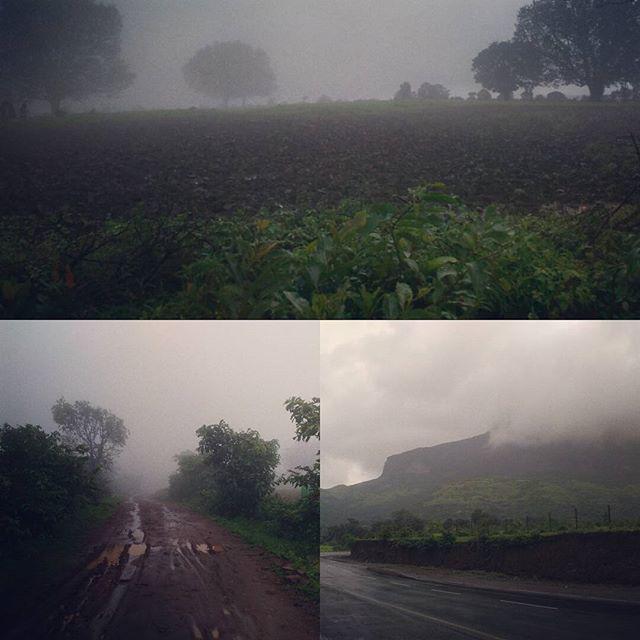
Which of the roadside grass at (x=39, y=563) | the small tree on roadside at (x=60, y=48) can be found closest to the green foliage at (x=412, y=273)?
the roadside grass at (x=39, y=563)

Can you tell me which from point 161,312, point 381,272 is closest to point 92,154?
point 161,312

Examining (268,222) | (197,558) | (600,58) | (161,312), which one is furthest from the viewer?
(600,58)

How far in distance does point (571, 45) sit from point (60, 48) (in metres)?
5.42

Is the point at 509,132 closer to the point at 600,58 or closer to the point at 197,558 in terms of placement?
the point at 600,58

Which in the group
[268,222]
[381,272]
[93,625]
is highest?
[268,222]

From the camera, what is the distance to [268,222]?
4.82m

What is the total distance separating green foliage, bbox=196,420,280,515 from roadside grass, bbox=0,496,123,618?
0.63m

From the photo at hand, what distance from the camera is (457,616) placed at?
2.60 m

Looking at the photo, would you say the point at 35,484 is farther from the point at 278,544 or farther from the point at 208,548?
the point at 278,544

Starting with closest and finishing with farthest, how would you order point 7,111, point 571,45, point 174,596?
1. point 174,596
2. point 571,45
3. point 7,111

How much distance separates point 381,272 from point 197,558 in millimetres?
2161

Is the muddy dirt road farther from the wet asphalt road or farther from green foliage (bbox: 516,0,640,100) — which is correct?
green foliage (bbox: 516,0,640,100)

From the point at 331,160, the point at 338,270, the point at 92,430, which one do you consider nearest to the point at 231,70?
the point at 331,160

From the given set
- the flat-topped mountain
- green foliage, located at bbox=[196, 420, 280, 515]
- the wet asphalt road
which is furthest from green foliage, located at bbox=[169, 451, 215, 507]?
the wet asphalt road
